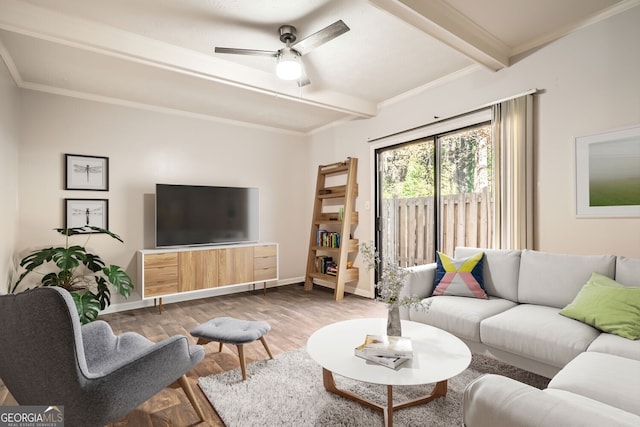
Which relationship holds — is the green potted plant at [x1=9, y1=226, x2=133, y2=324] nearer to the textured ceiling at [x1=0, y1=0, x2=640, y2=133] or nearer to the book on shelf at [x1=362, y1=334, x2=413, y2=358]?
the textured ceiling at [x1=0, y1=0, x2=640, y2=133]

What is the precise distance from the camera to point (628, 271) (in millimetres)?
2158

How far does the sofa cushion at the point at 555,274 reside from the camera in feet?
7.56

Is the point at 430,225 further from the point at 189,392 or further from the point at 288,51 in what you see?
the point at 189,392

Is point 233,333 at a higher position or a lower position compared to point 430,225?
lower

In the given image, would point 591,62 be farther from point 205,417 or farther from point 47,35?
point 47,35

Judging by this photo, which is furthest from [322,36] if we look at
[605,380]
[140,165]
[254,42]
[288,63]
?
[140,165]

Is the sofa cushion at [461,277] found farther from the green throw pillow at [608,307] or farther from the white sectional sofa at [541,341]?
the green throw pillow at [608,307]

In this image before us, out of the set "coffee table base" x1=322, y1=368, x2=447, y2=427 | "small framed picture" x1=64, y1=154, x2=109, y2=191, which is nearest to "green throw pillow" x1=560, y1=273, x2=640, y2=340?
"coffee table base" x1=322, y1=368, x2=447, y2=427

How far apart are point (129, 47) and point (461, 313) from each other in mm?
3324

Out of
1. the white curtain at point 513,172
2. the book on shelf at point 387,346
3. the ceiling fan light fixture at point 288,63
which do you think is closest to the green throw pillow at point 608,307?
the white curtain at point 513,172

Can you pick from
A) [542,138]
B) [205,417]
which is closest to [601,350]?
[542,138]

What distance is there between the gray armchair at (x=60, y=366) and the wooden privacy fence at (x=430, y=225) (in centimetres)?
315

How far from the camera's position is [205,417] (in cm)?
188

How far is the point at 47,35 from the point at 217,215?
2574mm
